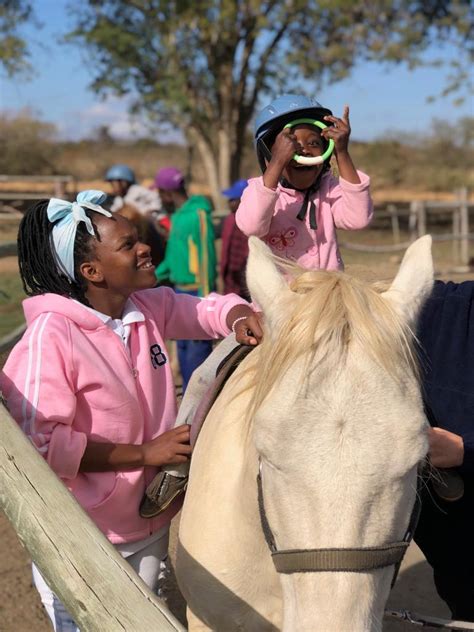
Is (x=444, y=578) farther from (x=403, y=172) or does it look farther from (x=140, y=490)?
(x=403, y=172)

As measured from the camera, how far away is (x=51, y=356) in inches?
78.0

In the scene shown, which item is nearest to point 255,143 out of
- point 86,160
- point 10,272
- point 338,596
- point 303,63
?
point 338,596

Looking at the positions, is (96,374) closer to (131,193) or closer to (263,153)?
(263,153)

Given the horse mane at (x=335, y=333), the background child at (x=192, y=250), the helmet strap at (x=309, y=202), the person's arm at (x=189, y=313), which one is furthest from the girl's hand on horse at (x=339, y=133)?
the background child at (x=192, y=250)

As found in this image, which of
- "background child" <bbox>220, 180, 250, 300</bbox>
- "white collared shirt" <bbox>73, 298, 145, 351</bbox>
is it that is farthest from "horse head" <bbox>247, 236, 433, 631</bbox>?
"background child" <bbox>220, 180, 250, 300</bbox>

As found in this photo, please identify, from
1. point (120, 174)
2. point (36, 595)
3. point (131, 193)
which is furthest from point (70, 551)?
point (120, 174)

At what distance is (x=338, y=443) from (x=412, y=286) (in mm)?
461

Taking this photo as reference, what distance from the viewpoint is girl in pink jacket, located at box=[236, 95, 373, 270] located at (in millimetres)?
2533

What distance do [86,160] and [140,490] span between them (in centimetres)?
3679

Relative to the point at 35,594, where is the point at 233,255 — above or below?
above

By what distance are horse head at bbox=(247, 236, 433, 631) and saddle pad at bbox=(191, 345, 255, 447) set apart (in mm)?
597

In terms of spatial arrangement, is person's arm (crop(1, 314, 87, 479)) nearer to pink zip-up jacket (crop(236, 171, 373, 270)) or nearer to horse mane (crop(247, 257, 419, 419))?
horse mane (crop(247, 257, 419, 419))

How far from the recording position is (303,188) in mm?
2828

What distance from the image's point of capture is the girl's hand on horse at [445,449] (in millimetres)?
1890
